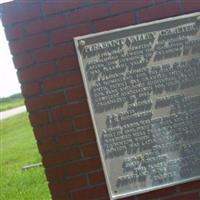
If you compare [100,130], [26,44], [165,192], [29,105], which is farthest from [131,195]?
[26,44]

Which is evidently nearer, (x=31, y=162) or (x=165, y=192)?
(x=165, y=192)

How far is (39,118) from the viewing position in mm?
4359

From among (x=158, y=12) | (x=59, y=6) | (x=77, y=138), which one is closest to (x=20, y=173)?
(x=77, y=138)

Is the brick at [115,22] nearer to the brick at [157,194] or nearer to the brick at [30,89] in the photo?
the brick at [30,89]

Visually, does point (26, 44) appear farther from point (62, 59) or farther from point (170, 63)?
point (170, 63)

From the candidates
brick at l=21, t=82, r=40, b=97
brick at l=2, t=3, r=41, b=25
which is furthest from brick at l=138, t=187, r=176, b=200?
brick at l=2, t=3, r=41, b=25

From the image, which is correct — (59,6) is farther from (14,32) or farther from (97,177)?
(97,177)

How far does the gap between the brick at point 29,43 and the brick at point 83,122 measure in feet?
2.09

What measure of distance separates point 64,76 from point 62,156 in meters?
0.63

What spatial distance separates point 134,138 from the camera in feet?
14.3

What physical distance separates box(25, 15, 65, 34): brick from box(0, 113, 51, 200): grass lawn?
13.4ft

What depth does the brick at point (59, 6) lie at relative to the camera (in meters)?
4.25

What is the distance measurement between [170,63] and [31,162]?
753cm

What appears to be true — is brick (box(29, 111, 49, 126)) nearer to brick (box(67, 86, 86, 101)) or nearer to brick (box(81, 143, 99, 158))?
A: brick (box(67, 86, 86, 101))
